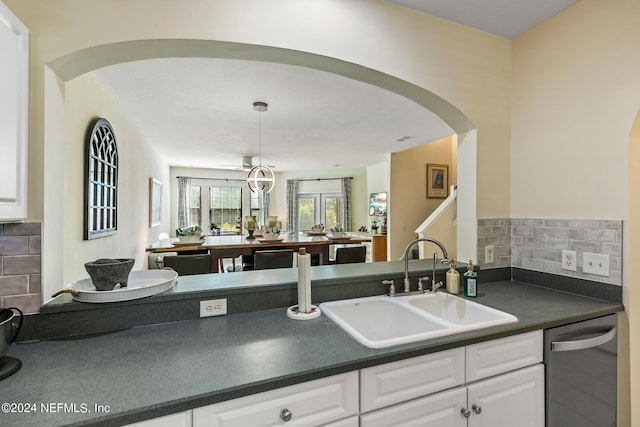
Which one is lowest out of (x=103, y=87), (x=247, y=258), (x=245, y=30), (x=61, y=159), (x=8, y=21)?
(x=247, y=258)

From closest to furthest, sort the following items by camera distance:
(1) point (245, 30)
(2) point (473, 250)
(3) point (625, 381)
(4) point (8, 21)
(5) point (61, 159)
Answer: (4) point (8, 21), (5) point (61, 159), (1) point (245, 30), (3) point (625, 381), (2) point (473, 250)

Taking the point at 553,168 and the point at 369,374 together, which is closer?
the point at 369,374

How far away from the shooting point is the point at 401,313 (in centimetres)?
155

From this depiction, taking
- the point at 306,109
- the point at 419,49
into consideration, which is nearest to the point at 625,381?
the point at 419,49

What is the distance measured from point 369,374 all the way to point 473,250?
1.31 metres

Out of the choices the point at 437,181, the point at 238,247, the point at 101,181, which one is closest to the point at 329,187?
the point at 437,181

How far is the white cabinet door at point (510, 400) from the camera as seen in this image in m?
1.18

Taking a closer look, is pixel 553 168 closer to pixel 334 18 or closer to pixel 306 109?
pixel 334 18

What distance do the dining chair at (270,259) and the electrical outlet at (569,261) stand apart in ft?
7.87

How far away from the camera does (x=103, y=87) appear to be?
2662 mm

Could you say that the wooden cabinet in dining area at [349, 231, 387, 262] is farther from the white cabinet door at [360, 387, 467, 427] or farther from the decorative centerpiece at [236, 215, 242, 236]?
the white cabinet door at [360, 387, 467, 427]

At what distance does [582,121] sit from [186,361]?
2225 mm

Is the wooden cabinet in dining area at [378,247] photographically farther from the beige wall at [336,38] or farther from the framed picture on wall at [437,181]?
the beige wall at [336,38]

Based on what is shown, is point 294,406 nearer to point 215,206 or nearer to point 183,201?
point 183,201
